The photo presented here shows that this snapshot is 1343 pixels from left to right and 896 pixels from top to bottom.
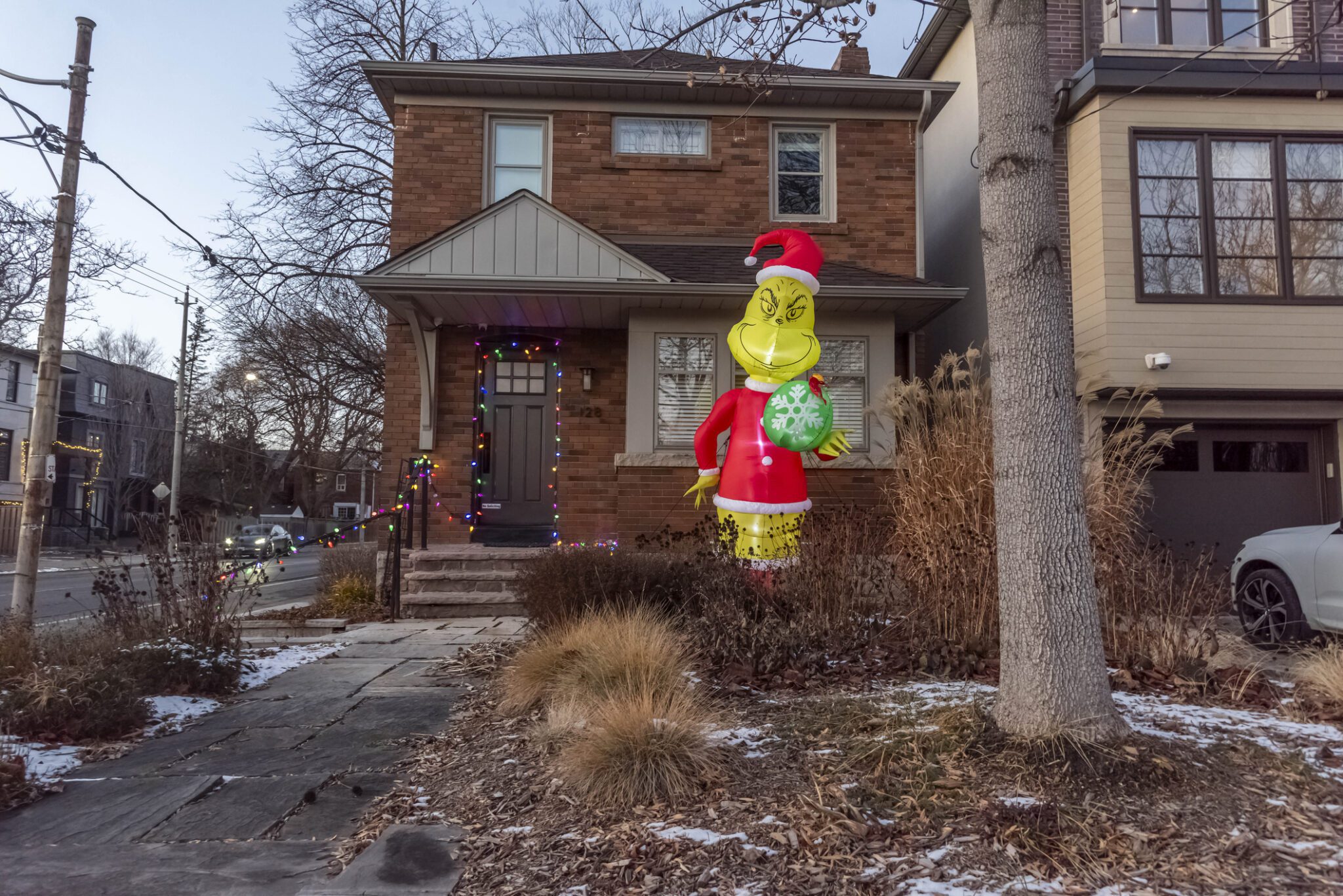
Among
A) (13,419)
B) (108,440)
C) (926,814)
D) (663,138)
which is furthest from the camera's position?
(108,440)

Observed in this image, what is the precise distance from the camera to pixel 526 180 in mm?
10547

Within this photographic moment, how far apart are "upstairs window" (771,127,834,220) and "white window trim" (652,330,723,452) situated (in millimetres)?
2091

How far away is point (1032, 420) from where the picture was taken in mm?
3375

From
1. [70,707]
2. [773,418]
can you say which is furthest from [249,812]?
[773,418]

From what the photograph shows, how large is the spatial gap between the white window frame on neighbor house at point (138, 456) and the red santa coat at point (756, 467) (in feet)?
126

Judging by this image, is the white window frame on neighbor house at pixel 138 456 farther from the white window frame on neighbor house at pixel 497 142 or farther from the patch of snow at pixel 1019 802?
the patch of snow at pixel 1019 802

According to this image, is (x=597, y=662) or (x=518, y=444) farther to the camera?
(x=518, y=444)

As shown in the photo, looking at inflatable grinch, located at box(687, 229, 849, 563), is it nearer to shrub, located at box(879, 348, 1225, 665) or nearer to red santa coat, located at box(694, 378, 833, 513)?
red santa coat, located at box(694, 378, 833, 513)

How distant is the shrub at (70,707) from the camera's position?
4.22m

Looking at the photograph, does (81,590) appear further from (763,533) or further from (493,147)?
(763,533)

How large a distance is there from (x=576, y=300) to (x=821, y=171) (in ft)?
13.1

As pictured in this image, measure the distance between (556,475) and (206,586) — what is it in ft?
16.0

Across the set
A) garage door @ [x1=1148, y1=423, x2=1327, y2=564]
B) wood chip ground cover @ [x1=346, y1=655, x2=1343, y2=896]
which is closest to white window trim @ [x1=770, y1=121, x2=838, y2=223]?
garage door @ [x1=1148, y1=423, x2=1327, y2=564]

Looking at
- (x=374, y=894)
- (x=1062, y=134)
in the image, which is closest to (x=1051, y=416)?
(x=374, y=894)
